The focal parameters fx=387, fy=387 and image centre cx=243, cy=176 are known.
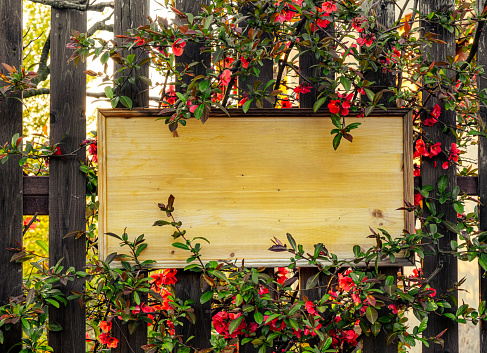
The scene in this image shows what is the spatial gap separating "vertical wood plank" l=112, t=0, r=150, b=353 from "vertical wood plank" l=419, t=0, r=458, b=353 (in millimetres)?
1210

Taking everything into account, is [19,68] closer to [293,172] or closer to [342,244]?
[293,172]

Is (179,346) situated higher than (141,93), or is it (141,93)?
(141,93)

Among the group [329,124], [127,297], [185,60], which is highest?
[185,60]

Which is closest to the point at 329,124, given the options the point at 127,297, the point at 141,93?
the point at 141,93

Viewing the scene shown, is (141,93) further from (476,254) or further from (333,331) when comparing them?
(476,254)

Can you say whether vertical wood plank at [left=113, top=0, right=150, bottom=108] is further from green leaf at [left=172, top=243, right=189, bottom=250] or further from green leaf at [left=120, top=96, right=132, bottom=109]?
green leaf at [left=172, top=243, right=189, bottom=250]

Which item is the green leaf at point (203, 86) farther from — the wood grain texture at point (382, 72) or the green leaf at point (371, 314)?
the green leaf at point (371, 314)

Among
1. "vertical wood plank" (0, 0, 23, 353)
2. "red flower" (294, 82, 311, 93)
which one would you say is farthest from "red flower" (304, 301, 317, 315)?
"vertical wood plank" (0, 0, 23, 353)

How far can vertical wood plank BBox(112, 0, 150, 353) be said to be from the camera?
1.57 m

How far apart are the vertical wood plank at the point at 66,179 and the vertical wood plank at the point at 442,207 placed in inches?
57.6

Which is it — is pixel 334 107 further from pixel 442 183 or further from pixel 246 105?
pixel 442 183

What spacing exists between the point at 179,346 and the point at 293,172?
2.77ft

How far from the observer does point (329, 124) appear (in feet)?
5.30

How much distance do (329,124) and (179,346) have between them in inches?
43.3
